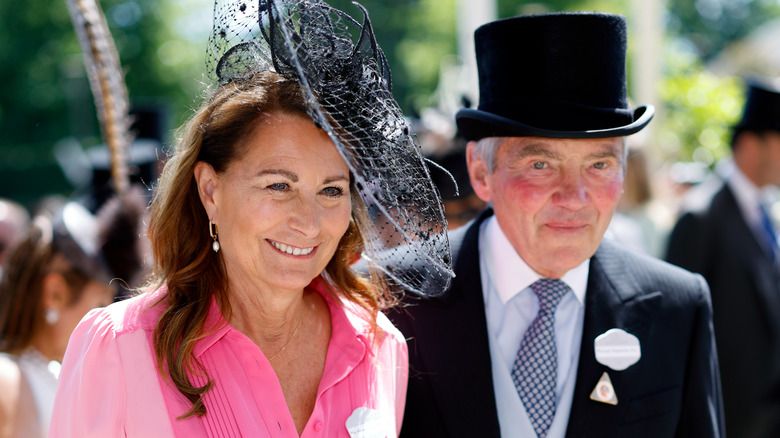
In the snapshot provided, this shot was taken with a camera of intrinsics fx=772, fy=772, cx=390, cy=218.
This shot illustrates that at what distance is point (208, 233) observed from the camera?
2.21m

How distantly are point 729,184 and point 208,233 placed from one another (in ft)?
12.9

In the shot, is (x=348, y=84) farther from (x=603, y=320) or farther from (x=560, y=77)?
(x=603, y=320)

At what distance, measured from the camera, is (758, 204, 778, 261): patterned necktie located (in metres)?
5.13

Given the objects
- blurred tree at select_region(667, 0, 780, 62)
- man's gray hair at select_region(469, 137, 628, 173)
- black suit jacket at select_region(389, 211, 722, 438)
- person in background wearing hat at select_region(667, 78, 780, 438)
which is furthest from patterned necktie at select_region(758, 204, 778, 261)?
blurred tree at select_region(667, 0, 780, 62)

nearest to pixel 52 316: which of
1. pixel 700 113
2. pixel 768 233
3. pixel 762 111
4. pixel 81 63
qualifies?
pixel 768 233

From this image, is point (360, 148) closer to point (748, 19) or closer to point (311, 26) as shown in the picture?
point (311, 26)

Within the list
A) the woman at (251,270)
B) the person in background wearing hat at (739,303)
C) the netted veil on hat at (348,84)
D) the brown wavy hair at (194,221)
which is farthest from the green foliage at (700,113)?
the brown wavy hair at (194,221)

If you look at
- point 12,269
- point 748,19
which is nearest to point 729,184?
point 12,269

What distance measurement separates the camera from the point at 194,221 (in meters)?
2.20

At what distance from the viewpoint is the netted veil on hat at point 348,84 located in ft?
6.31

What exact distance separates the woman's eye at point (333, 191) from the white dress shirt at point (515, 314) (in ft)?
2.28

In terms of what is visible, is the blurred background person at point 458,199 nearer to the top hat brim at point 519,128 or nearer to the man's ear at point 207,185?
the top hat brim at point 519,128

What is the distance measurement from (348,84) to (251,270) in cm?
56

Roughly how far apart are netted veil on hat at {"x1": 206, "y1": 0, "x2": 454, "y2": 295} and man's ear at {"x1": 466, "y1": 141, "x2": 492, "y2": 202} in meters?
0.54
